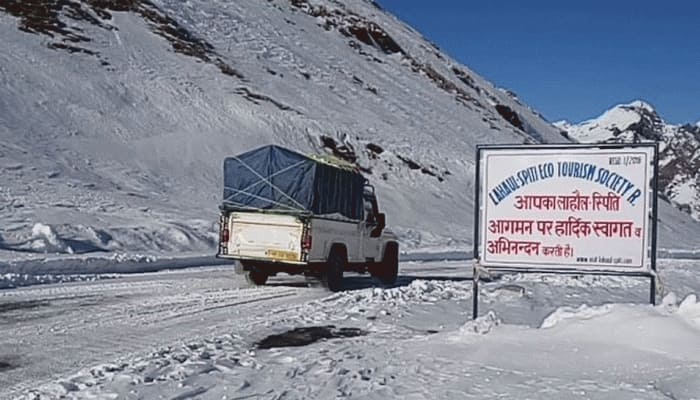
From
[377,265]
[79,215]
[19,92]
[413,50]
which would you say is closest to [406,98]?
[413,50]

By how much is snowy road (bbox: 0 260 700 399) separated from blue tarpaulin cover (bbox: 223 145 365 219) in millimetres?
2480

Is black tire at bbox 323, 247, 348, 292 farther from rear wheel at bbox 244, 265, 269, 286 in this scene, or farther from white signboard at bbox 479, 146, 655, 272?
white signboard at bbox 479, 146, 655, 272

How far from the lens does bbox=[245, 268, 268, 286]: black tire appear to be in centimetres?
1802

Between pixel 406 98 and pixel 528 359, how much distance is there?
61189 mm

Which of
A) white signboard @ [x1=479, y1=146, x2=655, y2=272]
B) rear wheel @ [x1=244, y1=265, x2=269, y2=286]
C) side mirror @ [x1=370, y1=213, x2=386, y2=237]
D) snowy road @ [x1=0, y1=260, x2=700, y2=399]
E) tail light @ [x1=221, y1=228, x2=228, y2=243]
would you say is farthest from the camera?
side mirror @ [x1=370, y1=213, x2=386, y2=237]

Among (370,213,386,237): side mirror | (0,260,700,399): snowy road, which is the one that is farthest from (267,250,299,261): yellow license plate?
(370,213,386,237): side mirror

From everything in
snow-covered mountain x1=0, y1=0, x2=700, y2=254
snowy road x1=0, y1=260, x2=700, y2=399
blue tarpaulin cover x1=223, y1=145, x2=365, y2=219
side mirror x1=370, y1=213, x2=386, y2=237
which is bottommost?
snowy road x1=0, y1=260, x2=700, y2=399

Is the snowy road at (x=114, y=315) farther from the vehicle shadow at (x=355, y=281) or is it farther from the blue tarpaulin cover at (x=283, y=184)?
the blue tarpaulin cover at (x=283, y=184)

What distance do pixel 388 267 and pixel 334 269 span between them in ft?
10.2

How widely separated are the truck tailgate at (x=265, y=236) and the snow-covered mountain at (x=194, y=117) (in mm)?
7520

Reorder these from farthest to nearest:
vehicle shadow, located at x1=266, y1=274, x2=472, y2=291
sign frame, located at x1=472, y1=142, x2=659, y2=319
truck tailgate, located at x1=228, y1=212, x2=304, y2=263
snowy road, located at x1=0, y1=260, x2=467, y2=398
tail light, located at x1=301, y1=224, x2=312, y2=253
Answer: vehicle shadow, located at x1=266, y1=274, x2=472, y2=291 → truck tailgate, located at x1=228, y1=212, x2=304, y2=263 → tail light, located at x1=301, y1=224, x2=312, y2=253 → sign frame, located at x1=472, y1=142, x2=659, y2=319 → snowy road, located at x1=0, y1=260, x2=467, y2=398

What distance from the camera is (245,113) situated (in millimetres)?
48938

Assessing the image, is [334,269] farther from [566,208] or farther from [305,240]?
[566,208]

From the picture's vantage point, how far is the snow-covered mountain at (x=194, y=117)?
101ft
